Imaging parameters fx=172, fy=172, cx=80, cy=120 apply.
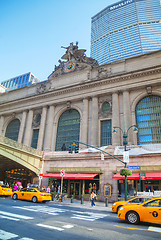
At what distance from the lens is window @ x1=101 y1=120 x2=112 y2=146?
1076 inches

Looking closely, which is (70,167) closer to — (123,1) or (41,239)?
(41,239)

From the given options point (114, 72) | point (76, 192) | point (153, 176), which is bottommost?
point (76, 192)

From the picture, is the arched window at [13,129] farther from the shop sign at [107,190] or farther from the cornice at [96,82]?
the shop sign at [107,190]

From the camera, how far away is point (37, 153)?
2725cm

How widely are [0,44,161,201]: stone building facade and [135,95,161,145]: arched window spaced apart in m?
0.67

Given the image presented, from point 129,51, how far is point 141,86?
100 meters

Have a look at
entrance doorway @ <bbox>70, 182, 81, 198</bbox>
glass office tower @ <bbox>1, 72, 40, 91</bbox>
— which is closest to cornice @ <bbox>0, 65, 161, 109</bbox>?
entrance doorway @ <bbox>70, 182, 81, 198</bbox>

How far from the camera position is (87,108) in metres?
30.4

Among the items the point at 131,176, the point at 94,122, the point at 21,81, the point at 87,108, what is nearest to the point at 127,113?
the point at 94,122

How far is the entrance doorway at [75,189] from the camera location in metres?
24.5

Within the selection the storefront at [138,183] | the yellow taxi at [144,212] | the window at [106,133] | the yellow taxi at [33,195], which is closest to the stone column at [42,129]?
the window at [106,133]

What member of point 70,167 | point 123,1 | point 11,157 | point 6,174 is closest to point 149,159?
point 70,167

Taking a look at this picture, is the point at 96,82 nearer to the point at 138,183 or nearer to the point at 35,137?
the point at 35,137

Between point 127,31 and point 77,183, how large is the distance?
12780cm
